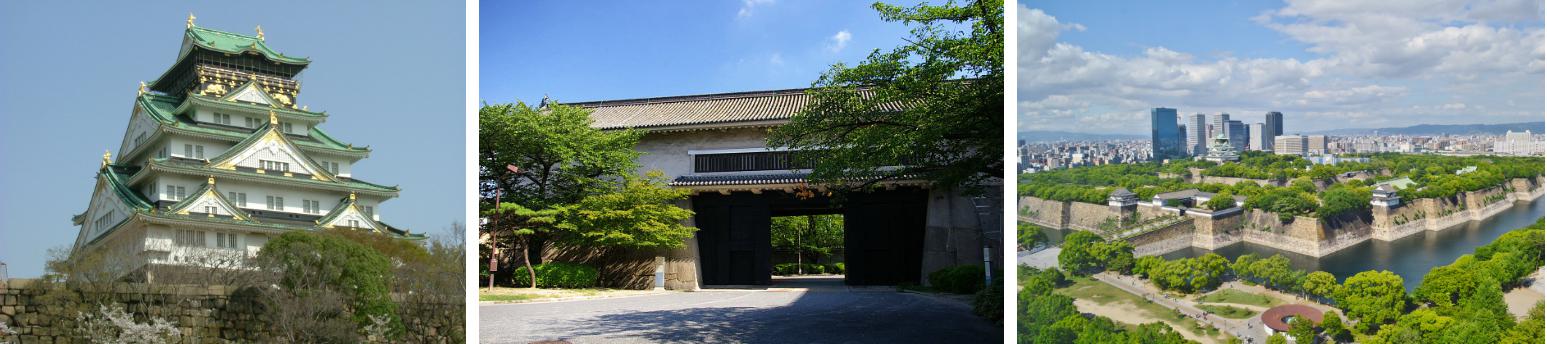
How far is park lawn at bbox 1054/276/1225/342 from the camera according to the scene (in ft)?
12.5

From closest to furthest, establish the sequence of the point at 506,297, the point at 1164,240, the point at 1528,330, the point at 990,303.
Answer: the point at 1528,330 < the point at 1164,240 < the point at 990,303 < the point at 506,297

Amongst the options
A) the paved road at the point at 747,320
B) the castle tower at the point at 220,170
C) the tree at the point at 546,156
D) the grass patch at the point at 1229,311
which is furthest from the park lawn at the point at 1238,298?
the tree at the point at 546,156

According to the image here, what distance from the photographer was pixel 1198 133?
3887 millimetres

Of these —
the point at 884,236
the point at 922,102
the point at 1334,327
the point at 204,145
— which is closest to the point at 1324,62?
the point at 1334,327

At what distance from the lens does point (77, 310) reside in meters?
5.66

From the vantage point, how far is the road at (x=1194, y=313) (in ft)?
12.1

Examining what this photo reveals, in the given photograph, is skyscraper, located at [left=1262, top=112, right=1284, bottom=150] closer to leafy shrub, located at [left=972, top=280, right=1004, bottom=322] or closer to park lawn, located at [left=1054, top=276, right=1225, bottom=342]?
park lawn, located at [left=1054, top=276, right=1225, bottom=342]

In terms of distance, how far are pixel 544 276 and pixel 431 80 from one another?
5.14 m

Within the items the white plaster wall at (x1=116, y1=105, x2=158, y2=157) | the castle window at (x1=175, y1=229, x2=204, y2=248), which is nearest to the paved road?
the castle window at (x1=175, y1=229, x2=204, y2=248)

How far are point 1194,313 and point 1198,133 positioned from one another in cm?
62

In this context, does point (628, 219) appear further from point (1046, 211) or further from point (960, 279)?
point (1046, 211)

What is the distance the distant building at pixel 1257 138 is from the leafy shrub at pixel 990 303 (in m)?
3.22

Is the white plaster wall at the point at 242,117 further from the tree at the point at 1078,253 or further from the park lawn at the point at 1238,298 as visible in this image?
the park lawn at the point at 1238,298

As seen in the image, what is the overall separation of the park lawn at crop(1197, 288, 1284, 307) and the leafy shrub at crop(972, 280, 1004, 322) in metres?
3.13
